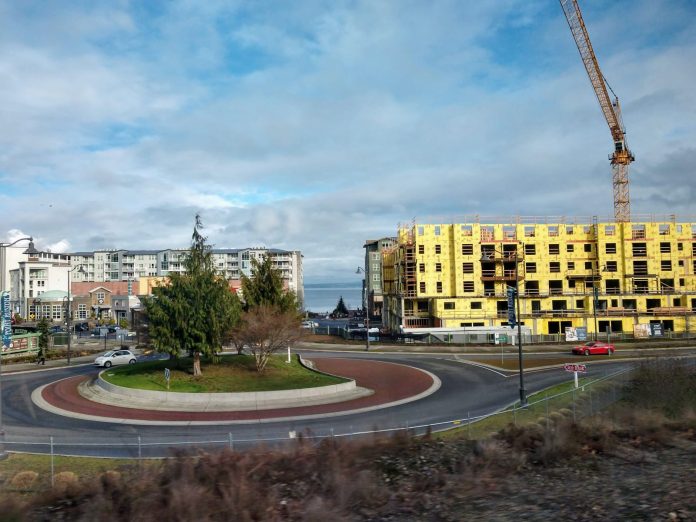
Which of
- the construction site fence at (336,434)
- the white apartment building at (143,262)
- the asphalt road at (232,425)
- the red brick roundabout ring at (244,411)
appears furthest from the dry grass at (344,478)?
the white apartment building at (143,262)

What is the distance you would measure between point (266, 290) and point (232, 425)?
62.1 ft

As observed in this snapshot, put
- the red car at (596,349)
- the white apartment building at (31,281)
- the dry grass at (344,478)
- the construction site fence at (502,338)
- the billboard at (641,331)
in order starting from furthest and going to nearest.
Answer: the white apartment building at (31,281) < the billboard at (641,331) < the construction site fence at (502,338) < the red car at (596,349) < the dry grass at (344,478)

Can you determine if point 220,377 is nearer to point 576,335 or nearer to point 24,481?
point 24,481

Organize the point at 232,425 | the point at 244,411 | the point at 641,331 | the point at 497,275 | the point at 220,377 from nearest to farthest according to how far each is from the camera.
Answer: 1. the point at 232,425
2. the point at 244,411
3. the point at 220,377
4. the point at 641,331
5. the point at 497,275

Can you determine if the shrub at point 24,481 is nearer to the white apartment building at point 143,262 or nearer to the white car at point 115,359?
the white car at point 115,359

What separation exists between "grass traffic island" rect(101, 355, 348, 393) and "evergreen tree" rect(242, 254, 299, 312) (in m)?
4.69

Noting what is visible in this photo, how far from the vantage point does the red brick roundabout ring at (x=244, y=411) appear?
26106 millimetres

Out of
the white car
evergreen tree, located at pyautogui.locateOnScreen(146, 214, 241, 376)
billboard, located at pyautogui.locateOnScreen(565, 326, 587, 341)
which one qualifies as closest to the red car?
billboard, located at pyautogui.locateOnScreen(565, 326, 587, 341)

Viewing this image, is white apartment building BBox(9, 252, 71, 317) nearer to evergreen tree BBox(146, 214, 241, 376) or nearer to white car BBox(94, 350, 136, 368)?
white car BBox(94, 350, 136, 368)

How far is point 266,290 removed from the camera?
42.8m

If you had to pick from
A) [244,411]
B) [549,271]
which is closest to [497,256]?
[549,271]

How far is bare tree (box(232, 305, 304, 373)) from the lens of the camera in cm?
3400

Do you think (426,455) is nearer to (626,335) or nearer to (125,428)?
(125,428)

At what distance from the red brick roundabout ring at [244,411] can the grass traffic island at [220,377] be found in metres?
Answer: 2.52
